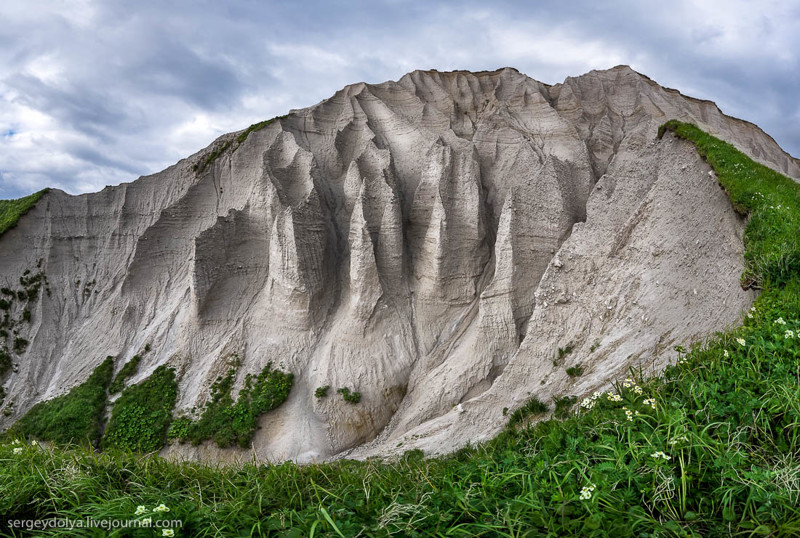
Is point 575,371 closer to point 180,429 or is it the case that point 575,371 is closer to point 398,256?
point 398,256

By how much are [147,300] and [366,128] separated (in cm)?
1571

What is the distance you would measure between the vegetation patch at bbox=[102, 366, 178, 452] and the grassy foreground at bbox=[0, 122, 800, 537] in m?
13.6

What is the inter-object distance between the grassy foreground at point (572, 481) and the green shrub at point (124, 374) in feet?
54.1

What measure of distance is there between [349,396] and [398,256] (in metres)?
6.91

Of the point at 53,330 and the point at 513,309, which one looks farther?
the point at 53,330

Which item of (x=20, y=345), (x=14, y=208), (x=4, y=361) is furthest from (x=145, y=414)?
(x=14, y=208)

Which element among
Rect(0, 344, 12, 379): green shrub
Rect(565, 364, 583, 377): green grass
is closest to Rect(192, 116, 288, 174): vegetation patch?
Rect(0, 344, 12, 379): green shrub

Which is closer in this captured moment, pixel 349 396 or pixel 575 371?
pixel 575 371

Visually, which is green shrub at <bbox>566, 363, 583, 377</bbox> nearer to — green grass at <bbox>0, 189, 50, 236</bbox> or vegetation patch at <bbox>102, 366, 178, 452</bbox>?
vegetation patch at <bbox>102, 366, 178, 452</bbox>

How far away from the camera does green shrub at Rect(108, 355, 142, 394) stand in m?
18.6

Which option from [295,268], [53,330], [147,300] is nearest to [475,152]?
[295,268]

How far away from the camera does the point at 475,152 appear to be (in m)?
21.5

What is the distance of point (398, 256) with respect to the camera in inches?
780

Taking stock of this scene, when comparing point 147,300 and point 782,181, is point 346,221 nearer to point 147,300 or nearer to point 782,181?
point 147,300
